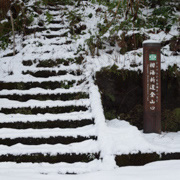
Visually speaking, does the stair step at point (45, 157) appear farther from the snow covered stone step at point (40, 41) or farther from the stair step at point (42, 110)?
the snow covered stone step at point (40, 41)

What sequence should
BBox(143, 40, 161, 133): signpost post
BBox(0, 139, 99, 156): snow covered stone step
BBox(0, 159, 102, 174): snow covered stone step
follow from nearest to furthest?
1. BBox(0, 159, 102, 174): snow covered stone step
2. BBox(0, 139, 99, 156): snow covered stone step
3. BBox(143, 40, 161, 133): signpost post

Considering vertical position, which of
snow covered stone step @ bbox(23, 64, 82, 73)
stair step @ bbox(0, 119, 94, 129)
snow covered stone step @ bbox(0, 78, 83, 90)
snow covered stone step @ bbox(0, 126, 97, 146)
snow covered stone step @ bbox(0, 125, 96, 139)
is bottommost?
snow covered stone step @ bbox(0, 126, 97, 146)

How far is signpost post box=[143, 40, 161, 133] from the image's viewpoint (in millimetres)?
3318

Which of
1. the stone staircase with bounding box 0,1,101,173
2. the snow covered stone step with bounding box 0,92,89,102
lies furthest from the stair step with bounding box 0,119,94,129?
the snow covered stone step with bounding box 0,92,89,102

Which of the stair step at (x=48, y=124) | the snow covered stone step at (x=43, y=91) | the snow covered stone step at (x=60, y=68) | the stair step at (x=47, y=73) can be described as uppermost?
the snow covered stone step at (x=60, y=68)

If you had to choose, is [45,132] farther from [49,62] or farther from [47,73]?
[49,62]

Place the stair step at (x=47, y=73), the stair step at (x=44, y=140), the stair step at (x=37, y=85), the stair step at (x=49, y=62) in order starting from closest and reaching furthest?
the stair step at (x=44, y=140) → the stair step at (x=37, y=85) → the stair step at (x=47, y=73) → the stair step at (x=49, y=62)

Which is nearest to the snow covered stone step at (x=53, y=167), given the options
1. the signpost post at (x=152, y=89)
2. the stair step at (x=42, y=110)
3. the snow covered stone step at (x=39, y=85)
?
the stair step at (x=42, y=110)

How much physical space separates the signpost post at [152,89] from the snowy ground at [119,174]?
1.02 meters

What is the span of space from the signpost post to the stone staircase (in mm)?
1027

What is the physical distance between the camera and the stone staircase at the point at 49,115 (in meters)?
2.59

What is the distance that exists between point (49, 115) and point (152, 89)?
1893 millimetres

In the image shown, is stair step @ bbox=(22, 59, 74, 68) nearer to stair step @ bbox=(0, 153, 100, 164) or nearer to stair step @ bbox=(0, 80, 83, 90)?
stair step @ bbox=(0, 80, 83, 90)

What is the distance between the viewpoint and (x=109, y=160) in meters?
2.36
